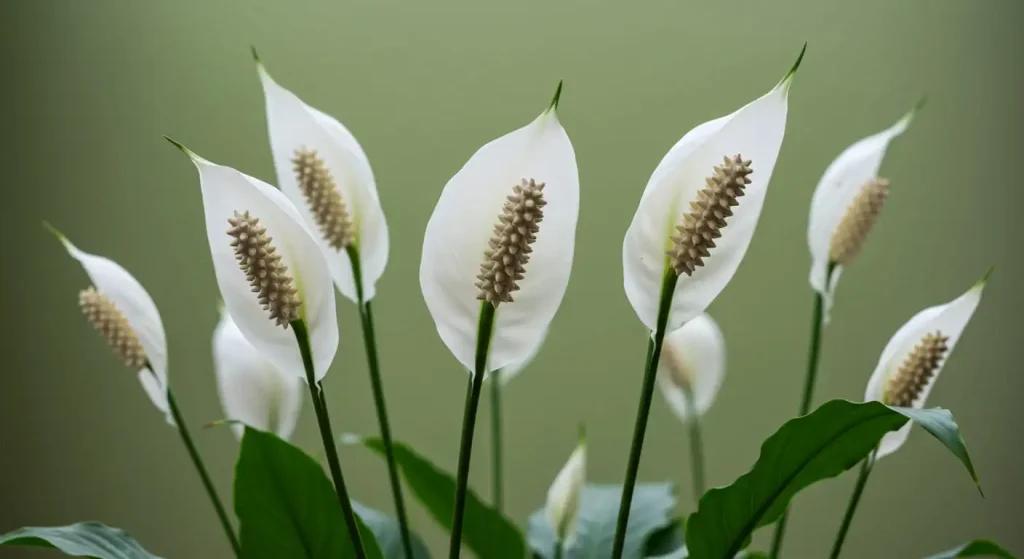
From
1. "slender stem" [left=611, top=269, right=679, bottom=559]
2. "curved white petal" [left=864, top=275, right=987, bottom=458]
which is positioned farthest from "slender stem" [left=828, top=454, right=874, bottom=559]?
"slender stem" [left=611, top=269, right=679, bottom=559]

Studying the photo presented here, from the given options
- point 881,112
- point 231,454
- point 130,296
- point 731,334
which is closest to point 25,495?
point 231,454

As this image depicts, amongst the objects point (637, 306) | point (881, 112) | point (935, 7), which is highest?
point (935, 7)

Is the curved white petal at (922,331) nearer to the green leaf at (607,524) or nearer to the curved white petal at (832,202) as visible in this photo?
the curved white petal at (832,202)

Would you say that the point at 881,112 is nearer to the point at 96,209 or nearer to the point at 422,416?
the point at 422,416

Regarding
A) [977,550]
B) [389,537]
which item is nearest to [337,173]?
[389,537]

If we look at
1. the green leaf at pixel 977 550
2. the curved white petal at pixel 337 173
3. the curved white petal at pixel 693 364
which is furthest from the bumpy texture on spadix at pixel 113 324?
the green leaf at pixel 977 550

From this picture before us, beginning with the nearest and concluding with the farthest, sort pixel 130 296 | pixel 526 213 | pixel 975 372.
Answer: pixel 526 213, pixel 130 296, pixel 975 372

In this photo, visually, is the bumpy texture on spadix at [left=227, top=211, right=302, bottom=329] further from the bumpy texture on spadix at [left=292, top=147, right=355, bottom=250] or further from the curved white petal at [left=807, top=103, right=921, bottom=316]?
the curved white petal at [left=807, top=103, right=921, bottom=316]
